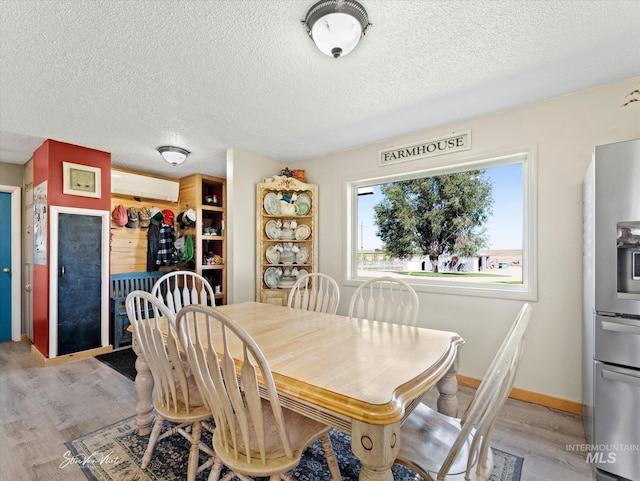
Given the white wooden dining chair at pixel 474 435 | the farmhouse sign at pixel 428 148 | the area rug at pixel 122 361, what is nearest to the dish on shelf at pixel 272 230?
the farmhouse sign at pixel 428 148

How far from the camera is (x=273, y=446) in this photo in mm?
1143

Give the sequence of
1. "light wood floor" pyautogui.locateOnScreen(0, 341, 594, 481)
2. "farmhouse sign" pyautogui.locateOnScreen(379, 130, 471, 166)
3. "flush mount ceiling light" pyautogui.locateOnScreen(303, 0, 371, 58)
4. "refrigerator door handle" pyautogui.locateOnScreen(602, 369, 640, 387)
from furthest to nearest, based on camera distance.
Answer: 1. "farmhouse sign" pyautogui.locateOnScreen(379, 130, 471, 166)
2. "light wood floor" pyautogui.locateOnScreen(0, 341, 594, 481)
3. "refrigerator door handle" pyautogui.locateOnScreen(602, 369, 640, 387)
4. "flush mount ceiling light" pyautogui.locateOnScreen(303, 0, 371, 58)

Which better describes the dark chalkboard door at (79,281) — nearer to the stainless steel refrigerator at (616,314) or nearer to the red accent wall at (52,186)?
the red accent wall at (52,186)

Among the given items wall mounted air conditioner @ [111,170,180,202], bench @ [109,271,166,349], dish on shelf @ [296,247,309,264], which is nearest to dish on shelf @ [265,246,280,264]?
dish on shelf @ [296,247,309,264]

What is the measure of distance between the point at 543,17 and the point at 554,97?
100 cm

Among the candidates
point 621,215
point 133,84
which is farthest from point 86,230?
point 621,215

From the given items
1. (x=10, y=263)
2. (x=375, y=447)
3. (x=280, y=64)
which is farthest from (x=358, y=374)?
(x=10, y=263)

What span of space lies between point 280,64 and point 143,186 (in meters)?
3.37

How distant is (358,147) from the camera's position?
3338 millimetres

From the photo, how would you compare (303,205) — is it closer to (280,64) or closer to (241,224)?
(241,224)

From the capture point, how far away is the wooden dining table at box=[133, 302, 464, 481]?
0.90m

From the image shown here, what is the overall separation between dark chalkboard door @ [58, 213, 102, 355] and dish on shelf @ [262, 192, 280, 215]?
1.90 meters

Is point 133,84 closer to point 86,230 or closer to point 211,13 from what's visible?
point 211,13

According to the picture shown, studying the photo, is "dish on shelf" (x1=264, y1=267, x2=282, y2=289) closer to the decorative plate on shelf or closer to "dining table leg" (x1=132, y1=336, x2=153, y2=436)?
the decorative plate on shelf
